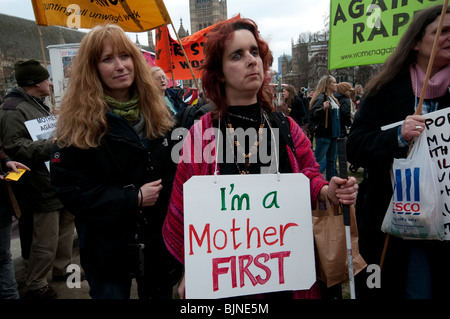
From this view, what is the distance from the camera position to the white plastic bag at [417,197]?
144cm

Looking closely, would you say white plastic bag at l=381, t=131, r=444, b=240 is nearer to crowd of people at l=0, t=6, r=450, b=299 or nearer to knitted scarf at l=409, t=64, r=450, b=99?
crowd of people at l=0, t=6, r=450, b=299

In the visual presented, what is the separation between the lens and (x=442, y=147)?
4.92 feet

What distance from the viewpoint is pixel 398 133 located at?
5.19 ft

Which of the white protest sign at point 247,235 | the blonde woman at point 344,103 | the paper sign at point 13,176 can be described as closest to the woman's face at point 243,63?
the white protest sign at point 247,235

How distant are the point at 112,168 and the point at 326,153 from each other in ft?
17.2

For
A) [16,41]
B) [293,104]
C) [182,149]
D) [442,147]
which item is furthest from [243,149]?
[16,41]

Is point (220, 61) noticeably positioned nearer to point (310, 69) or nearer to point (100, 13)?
point (100, 13)

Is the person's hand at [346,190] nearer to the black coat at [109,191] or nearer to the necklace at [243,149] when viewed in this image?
the necklace at [243,149]

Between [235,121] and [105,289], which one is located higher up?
[235,121]

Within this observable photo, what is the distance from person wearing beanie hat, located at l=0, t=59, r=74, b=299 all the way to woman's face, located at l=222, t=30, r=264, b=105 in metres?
1.99

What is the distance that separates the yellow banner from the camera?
2.76 metres

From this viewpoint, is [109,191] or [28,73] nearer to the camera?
[109,191]
